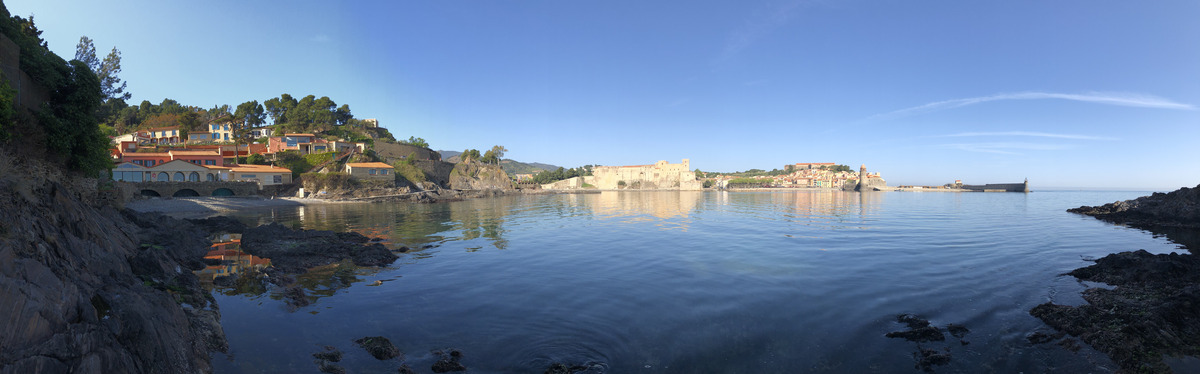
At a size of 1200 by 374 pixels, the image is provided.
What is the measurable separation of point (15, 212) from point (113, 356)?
3948mm

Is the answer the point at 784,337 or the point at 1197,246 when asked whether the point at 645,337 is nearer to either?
the point at 784,337

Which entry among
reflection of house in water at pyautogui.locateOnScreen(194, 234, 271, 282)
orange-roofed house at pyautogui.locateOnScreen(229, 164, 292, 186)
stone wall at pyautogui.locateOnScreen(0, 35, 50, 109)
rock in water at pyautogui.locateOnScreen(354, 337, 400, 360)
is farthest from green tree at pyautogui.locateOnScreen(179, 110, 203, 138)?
rock in water at pyautogui.locateOnScreen(354, 337, 400, 360)

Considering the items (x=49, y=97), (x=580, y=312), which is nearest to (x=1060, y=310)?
(x=580, y=312)

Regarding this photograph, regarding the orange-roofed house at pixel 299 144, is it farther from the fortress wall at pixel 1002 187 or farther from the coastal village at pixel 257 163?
the fortress wall at pixel 1002 187

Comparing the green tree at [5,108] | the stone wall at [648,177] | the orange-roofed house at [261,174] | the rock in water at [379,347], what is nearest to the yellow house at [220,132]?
the orange-roofed house at [261,174]

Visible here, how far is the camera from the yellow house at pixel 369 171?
65.1 metres

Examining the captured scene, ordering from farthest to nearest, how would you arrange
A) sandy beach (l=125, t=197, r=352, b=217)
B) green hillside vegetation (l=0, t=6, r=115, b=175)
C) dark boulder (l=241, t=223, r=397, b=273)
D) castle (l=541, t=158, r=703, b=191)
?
1. castle (l=541, t=158, r=703, b=191)
2. sandy beach (l=125, t=197, r=352, b=217)
3. green hillside vegetation (l=0, t=6, r=115, b=175)
4. dark boulder (l=241, t=223, r=397, b=273)

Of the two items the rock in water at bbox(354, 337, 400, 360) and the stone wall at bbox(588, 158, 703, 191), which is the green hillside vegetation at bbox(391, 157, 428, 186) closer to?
the rock in water at bbox(354, 337, 400, 360)

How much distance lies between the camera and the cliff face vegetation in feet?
14.5

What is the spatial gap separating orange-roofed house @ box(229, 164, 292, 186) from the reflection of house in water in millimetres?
45541

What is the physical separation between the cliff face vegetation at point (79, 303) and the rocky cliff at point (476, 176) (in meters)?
84.6

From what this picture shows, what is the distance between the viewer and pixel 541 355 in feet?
24.3

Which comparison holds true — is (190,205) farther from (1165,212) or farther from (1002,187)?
(1002,187)

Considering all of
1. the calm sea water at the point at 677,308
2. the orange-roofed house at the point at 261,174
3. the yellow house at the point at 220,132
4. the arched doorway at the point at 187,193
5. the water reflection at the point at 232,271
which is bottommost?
the calm sea water at the point at 677,308
